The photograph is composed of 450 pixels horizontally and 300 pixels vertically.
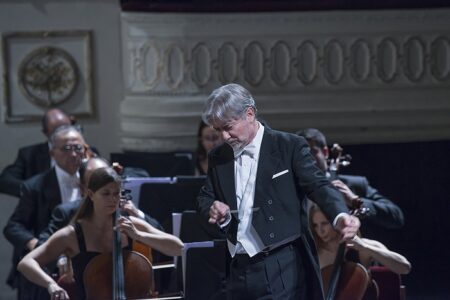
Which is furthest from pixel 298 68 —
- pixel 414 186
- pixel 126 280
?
pixel 126 280

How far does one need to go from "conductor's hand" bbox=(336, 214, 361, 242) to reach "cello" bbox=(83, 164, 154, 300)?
1.33m

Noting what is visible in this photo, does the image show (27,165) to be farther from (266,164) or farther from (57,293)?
(266,164)

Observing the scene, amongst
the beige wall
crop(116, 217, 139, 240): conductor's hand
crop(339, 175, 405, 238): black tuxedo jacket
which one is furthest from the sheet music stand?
the beige wall

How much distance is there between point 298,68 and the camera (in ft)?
25.1

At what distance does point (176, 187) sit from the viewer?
5.78 metres

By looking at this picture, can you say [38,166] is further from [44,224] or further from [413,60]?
[413,60]

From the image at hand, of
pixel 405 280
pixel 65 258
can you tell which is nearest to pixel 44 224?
pixel 65 258

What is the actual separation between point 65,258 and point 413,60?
3119 mm

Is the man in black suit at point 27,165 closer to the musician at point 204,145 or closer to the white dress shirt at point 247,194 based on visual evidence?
the musician at point 204,145

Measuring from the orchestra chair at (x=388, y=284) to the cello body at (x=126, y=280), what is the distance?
0.98 m

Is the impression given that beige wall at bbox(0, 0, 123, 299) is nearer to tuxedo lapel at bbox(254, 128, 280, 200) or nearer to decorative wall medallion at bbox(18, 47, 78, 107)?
decorative wall medallion at bbox(18, 47, 78, 107)

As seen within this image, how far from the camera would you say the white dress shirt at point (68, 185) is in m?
6.27

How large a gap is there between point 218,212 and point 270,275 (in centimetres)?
30

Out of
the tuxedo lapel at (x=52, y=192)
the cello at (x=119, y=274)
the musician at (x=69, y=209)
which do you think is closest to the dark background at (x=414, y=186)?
the tuxedo lapel at (x=52, y=192)
